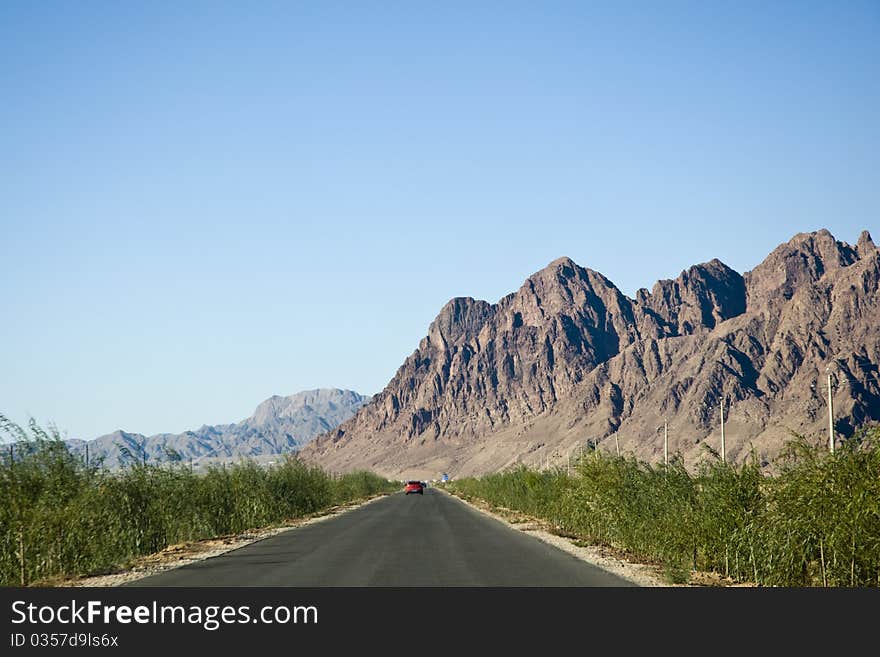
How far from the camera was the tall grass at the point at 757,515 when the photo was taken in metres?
14.2

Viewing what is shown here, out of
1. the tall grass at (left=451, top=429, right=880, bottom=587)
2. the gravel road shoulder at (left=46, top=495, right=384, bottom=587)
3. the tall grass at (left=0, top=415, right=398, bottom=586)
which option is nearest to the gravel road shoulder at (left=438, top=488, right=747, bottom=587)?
the tall grass at (left=451, top=429, right=880, bottom=587)

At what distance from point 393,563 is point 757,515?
7.31 meters

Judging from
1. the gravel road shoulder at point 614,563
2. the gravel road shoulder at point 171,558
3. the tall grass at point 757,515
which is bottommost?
the gravel road shoulder at point 614,563

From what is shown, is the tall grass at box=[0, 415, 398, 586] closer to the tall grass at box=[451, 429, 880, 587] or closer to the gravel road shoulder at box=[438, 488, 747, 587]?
the gravel road shoulder at box=[438, 488, 747, 587]

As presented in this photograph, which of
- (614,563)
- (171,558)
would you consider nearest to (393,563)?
(614,563)

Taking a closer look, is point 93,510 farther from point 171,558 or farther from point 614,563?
point 614,563

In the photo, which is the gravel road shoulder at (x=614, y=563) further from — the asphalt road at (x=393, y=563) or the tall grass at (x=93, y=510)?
the tall grass at (x=93, y=510)

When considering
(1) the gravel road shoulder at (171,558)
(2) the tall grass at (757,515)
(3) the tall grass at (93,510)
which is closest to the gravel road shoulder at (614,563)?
(2) the tall grass at (757,515)

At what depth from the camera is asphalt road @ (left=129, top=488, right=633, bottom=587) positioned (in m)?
16.8

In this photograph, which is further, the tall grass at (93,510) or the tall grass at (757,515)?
the tall grass at (93,510)

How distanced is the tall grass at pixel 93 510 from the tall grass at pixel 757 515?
39.7 ft
